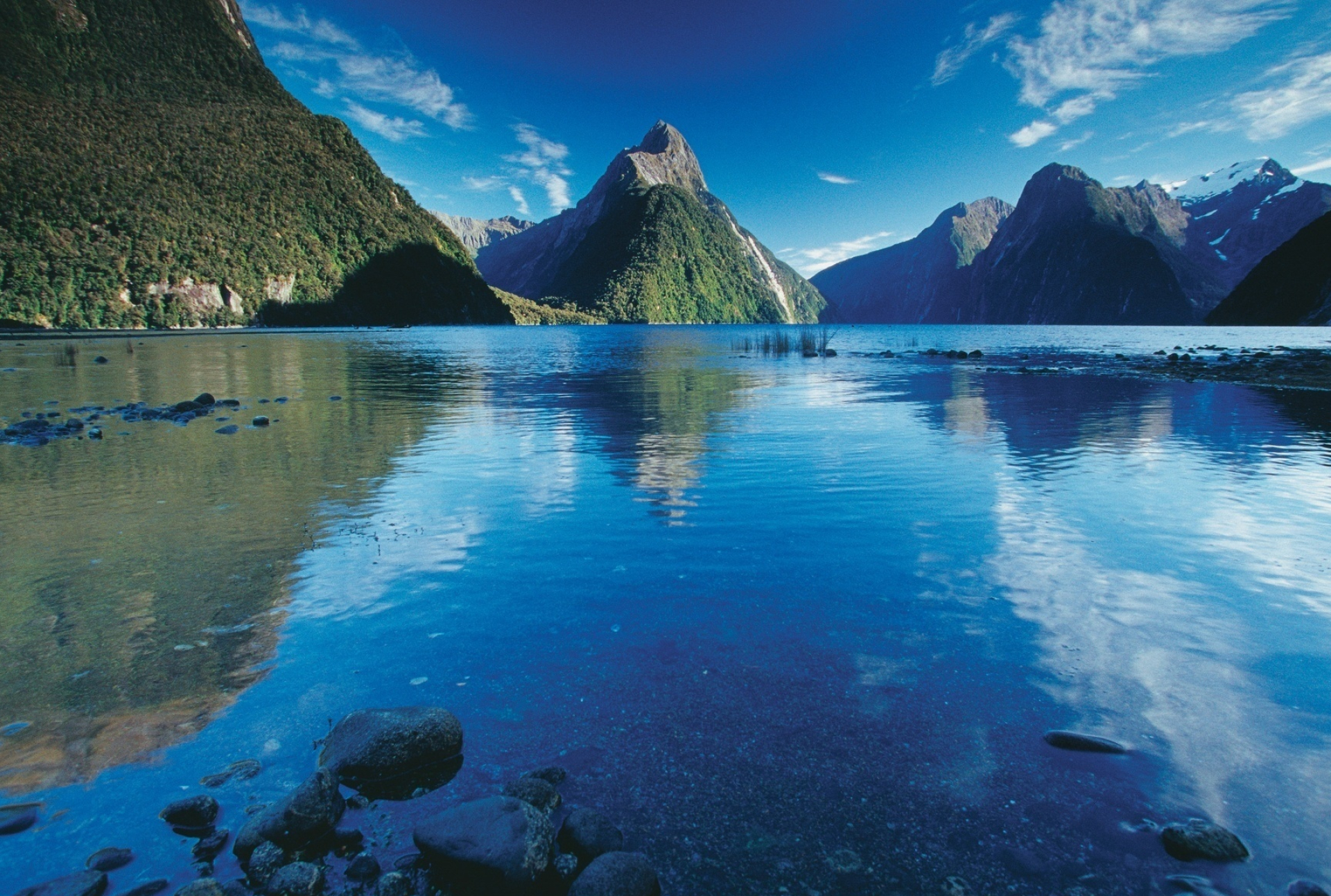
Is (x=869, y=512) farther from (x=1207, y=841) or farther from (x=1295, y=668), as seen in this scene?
(x=1207, y=841)

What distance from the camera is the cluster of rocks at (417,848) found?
3.65m

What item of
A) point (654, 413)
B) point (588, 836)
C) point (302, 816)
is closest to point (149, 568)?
point (302, 816)

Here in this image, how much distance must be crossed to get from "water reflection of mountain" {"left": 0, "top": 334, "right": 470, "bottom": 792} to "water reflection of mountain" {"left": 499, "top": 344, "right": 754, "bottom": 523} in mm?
5791

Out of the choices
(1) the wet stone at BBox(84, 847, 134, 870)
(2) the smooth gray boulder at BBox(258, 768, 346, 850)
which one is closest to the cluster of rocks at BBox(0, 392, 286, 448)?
(1) the wet stone at BBox(84, 847, 134, 870)

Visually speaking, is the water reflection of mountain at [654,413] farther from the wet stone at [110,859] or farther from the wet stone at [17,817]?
the wet stone at [17,817]

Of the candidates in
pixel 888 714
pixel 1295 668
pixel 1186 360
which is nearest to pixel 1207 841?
pixel 888 714

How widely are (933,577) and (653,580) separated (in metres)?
3.72

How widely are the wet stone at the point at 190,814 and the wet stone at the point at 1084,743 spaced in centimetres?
612

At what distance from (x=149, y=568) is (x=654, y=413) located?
58.3 feet

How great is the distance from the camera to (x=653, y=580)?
8492mm

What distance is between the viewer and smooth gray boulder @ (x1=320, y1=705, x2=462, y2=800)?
473 cm

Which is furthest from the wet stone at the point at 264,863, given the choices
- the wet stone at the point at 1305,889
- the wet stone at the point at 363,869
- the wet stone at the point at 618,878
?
the wet stone at the point at 1305,889

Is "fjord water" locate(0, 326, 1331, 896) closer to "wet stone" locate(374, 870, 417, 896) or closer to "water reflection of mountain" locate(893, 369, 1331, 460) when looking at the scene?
"wet stone" locate(374, 870, 417, 896)

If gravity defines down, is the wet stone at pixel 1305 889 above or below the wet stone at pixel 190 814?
above
